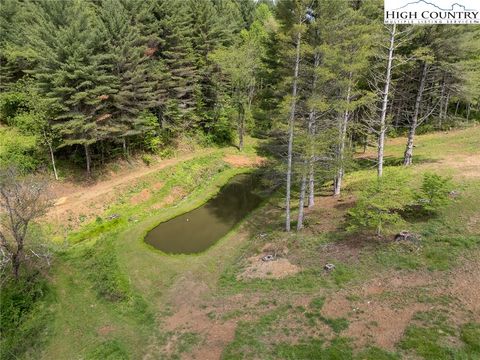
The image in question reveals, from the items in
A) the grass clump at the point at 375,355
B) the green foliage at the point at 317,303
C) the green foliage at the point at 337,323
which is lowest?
the green foliage at the point at 317,303

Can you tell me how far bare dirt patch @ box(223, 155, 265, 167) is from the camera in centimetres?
3350

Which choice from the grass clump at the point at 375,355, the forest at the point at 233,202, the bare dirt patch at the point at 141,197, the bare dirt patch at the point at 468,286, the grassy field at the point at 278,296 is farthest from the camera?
the bare dirt patch at the point at 141,197

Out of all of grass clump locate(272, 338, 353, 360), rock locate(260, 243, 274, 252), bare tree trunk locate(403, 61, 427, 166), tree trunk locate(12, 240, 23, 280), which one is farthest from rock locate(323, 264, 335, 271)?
tree trunk locate(12, 240, 23, 280)

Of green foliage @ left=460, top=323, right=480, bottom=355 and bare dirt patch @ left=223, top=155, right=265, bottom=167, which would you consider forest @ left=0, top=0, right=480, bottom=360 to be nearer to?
green foliage @ left=460, top=323, right=480, bottom=355

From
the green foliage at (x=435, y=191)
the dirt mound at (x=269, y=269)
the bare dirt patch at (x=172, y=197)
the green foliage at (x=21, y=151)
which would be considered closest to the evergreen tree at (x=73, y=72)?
the green foliage at (x=21, y=151)

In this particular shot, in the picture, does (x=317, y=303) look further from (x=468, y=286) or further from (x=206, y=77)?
(x=206, y=77)

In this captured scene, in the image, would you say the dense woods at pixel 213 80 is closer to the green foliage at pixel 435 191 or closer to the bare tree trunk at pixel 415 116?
the bare tree trunk at pixel 415 116

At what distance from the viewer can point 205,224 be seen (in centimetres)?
2184

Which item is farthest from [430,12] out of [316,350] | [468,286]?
[316,350]

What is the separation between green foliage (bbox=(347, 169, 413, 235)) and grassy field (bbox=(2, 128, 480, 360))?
108 centimetres

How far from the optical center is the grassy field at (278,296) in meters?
10.4

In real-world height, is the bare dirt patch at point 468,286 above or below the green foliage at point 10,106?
below

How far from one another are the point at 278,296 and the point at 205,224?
9.60 meters

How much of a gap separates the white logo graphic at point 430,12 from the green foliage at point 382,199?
8.69m
